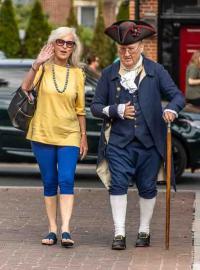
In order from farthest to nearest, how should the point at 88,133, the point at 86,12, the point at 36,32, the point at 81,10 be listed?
the point at 86,12, the point at 81,10, the point at 36,32, the point at 88,133

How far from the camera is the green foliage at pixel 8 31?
1298 inches

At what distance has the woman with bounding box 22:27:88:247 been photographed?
8805 millimetres

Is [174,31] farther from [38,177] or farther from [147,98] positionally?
[147,98]

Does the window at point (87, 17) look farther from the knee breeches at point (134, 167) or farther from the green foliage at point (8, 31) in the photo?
the knee breeches at point (134, 167)

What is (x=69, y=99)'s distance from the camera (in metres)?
8.85

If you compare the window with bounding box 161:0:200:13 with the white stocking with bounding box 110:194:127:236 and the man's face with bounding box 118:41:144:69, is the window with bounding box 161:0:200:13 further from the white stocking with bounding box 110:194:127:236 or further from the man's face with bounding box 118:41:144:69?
the white stocking with bounding box 110:194:127:236

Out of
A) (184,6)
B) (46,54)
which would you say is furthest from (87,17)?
(46,54)

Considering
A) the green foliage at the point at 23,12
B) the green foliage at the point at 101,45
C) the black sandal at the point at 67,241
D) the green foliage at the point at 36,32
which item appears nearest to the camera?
the black sandal at the point at 67,241

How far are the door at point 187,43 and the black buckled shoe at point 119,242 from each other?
1236 centimetres

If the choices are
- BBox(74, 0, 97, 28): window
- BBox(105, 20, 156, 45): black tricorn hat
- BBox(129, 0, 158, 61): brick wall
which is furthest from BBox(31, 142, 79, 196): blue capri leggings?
BBox(74, 0, 97, 28): window

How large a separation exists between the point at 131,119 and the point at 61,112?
2.05 ft

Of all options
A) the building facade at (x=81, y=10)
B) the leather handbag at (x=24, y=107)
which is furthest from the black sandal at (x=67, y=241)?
the building facade at (x=81, y=10)

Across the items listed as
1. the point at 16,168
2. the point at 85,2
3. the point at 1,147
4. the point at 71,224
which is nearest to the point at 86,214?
the point at 71,224

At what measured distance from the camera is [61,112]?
884 centimetres
